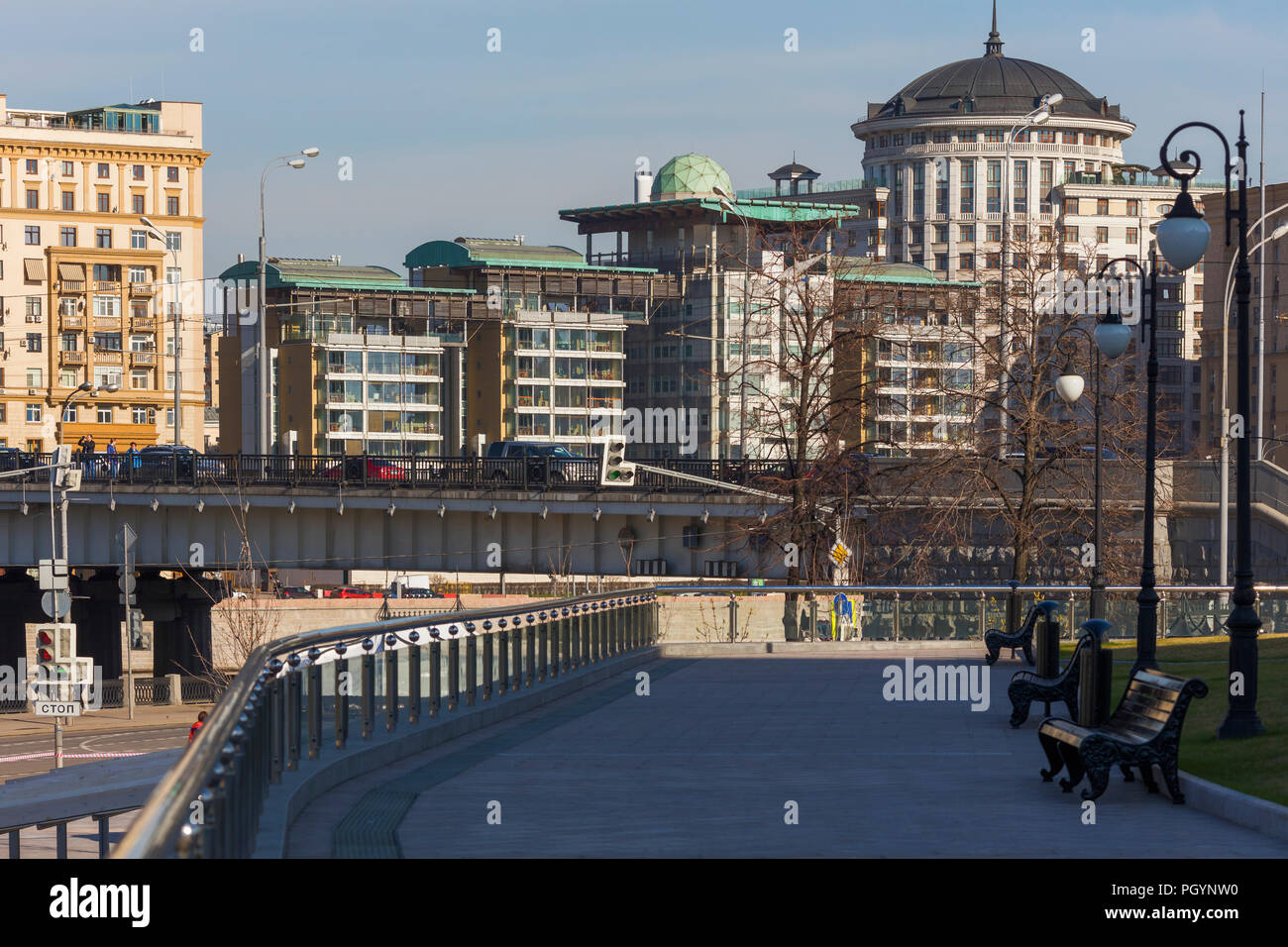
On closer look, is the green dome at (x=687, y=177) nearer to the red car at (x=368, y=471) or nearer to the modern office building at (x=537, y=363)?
the modern office building at (x=537, y=363)

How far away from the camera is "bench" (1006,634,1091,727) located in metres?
17.6

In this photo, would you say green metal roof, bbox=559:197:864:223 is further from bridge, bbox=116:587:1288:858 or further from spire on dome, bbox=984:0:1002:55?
bridge, bbox=116:587:1288:858

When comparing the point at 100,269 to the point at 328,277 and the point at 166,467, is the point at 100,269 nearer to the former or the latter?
the point at 328,277

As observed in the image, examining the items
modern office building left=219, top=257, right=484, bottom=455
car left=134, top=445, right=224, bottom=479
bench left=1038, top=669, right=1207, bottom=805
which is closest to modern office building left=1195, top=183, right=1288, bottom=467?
modern office building left=219, top=257, right=484, bottom=455

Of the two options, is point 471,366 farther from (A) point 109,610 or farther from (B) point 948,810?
(B) point 948,810

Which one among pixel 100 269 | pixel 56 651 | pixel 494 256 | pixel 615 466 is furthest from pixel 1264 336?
pixel 56 651

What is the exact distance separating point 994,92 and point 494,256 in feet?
218

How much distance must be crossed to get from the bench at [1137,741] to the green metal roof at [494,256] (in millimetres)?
121860

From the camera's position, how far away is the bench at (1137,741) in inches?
491

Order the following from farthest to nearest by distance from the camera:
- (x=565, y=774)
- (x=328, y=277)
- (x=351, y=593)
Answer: (x=328, y=277) → (x=351, y=593) → (x=565, y=774)

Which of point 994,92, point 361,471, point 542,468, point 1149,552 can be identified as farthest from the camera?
point 994,92

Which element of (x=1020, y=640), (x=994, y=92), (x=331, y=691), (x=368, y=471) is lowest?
(x=1020, y=640)

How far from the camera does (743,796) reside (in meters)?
13.0
